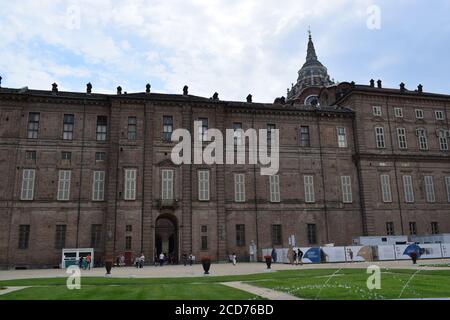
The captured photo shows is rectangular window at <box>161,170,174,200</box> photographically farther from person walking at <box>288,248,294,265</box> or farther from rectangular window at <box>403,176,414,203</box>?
rectangular window at <box>403,176,414,203</box>

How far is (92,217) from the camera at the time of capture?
3900 cm

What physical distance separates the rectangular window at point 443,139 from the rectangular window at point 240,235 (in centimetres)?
2741

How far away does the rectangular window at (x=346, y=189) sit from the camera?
149ft

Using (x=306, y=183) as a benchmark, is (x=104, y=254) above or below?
below

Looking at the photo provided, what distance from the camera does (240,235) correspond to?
41.9 meters

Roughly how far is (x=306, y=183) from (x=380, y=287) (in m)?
29.1

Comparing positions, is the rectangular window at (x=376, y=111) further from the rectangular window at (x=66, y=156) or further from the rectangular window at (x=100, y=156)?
the rectangular window at (x=66, y=156)

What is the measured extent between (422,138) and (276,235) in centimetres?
2255

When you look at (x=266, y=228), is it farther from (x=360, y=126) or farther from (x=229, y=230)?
(x=360, y=126)

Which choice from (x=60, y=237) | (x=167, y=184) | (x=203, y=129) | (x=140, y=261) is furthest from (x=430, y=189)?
(x=60, y=237)

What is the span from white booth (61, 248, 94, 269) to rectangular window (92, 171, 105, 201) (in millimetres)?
5341
